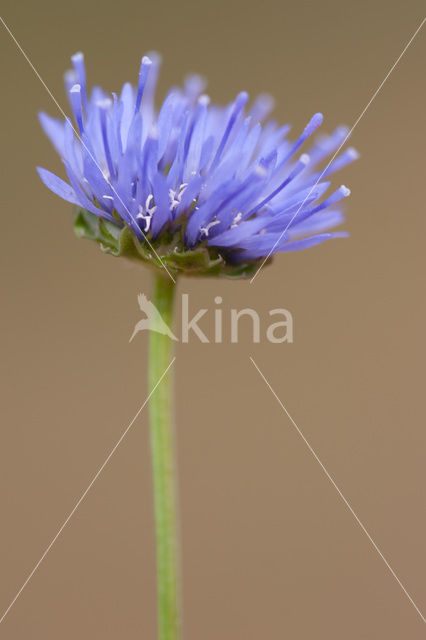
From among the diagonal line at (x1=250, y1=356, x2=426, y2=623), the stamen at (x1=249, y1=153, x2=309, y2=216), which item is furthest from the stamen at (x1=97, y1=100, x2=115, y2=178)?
the diagonal line at (x1=250, y1=356, x2=426, y2=623)

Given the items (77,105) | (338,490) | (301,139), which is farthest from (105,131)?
(338,490)

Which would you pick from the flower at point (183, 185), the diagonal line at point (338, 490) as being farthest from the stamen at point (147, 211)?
the diagonal line at point (338, 490)

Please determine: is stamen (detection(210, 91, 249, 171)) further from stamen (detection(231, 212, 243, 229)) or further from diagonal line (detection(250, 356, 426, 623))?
diagonal line (detection(250, 356, 426, 623))

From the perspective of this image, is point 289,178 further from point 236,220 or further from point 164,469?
point 164,469

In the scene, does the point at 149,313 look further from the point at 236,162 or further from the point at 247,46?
the point at 247,46

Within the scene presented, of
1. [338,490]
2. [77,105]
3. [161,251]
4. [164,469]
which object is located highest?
[77,105]

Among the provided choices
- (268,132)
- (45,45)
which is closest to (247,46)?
(45,45)

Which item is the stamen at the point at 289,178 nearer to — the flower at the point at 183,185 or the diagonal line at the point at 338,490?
the flower at the point at 183,185
